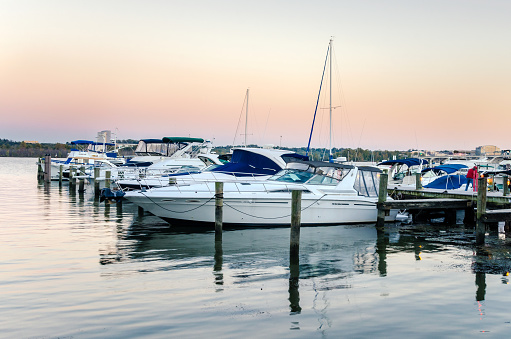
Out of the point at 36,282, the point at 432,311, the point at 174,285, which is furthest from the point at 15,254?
the point at 432,311

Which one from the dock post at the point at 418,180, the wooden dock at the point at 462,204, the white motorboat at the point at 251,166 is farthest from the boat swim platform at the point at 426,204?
the white motorboat at the point at 251,166

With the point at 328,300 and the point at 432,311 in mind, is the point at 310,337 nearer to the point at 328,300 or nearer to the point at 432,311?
the point at 328,300

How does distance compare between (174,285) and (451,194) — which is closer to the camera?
(174,285)

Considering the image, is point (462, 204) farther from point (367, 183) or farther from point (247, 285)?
point (247, 285)

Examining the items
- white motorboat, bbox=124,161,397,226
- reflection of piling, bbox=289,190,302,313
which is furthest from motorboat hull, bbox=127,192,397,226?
reflection of piling, bbox=289,190,302,313

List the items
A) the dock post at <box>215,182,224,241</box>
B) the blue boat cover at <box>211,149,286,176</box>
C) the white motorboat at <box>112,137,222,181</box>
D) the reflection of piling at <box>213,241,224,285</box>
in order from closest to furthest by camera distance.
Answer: the reflection of piling at <box>213,241,224,285</box>
the dock post at <box>215,182,224,241</box>
the blue boat cover at <box>211,149,286,176</box>
the white motorboat at <box>112,137,222,181</box>

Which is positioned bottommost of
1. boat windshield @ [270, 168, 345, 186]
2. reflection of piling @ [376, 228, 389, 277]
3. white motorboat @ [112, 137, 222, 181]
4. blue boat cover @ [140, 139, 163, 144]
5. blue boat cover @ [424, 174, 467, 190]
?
reflection of piling @ [376, 228, 389, 277]

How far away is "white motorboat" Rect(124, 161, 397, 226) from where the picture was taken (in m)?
17.2

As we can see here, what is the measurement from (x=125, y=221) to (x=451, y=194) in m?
13.7

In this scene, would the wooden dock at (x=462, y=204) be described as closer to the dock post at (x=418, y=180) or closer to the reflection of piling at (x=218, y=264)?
the dock post at (x=418, y=180)

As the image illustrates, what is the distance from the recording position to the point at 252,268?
11.9 metres

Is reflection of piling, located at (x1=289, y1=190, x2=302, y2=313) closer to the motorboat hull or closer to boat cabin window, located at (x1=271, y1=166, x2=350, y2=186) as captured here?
the motorboat hull

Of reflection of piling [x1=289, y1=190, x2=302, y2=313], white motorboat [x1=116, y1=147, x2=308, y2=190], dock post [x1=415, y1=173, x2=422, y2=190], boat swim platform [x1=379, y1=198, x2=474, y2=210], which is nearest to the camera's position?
reflection of piling [x1=289, y1=190, x2=302, y2=313]

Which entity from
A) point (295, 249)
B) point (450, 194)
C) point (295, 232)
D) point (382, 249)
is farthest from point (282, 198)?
point (450, 194)
